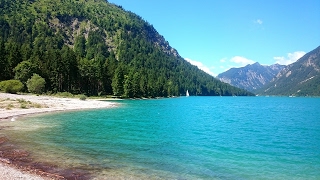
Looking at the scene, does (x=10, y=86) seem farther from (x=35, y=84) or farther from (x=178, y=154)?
(x=178, y=154)

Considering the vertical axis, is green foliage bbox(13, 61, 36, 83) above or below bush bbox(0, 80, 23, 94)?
above

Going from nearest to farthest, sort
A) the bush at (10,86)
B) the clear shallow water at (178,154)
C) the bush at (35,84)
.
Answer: the clear shallow water at (178,154), the bush at (10,86), the bush at (35,84)

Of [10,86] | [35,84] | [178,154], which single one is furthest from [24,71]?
[178,154]

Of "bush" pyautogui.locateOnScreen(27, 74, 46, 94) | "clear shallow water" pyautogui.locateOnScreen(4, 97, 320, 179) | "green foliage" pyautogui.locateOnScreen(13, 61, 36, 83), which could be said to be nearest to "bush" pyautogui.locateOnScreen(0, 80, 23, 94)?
"bush" pyautogui.locateOnScreen(27, 74, 46, 94)

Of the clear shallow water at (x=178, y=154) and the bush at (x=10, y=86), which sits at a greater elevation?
the bush at (x=10, y=86)

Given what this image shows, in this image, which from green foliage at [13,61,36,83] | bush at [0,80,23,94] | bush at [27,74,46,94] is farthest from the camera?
green foliage at [13,61,36,83]

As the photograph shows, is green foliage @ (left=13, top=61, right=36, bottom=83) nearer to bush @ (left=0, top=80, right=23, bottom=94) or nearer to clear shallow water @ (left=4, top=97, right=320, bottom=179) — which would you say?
bush @ (left=0, top=80, right=23, bottom=94)

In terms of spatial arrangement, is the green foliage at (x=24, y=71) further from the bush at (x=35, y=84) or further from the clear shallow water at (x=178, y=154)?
the clear shallow water at (x=178, y=154)

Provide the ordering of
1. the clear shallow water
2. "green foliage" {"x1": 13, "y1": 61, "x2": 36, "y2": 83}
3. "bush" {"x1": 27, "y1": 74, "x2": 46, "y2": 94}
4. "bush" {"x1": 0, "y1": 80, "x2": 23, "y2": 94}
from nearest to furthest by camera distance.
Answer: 1. the clear shallow water
2. "bush" {"x1": 0, "y1": 80, "x2": 23, "y2": 94}
3. "bush" {"x1": 27, "y1": 74, "x2": 46, "y2": 94}
4. "green foliage" {"x1": 13, "y1": 61, "x2": 36, "y2": 83}

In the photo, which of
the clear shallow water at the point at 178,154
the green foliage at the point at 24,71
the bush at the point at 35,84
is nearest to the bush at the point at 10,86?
the bush at the point at 35,84

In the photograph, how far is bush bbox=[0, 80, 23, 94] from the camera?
287 feet

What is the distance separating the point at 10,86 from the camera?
89250 millimetres

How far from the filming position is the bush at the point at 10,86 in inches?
3450

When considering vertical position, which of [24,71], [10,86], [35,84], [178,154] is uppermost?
[24,71]
